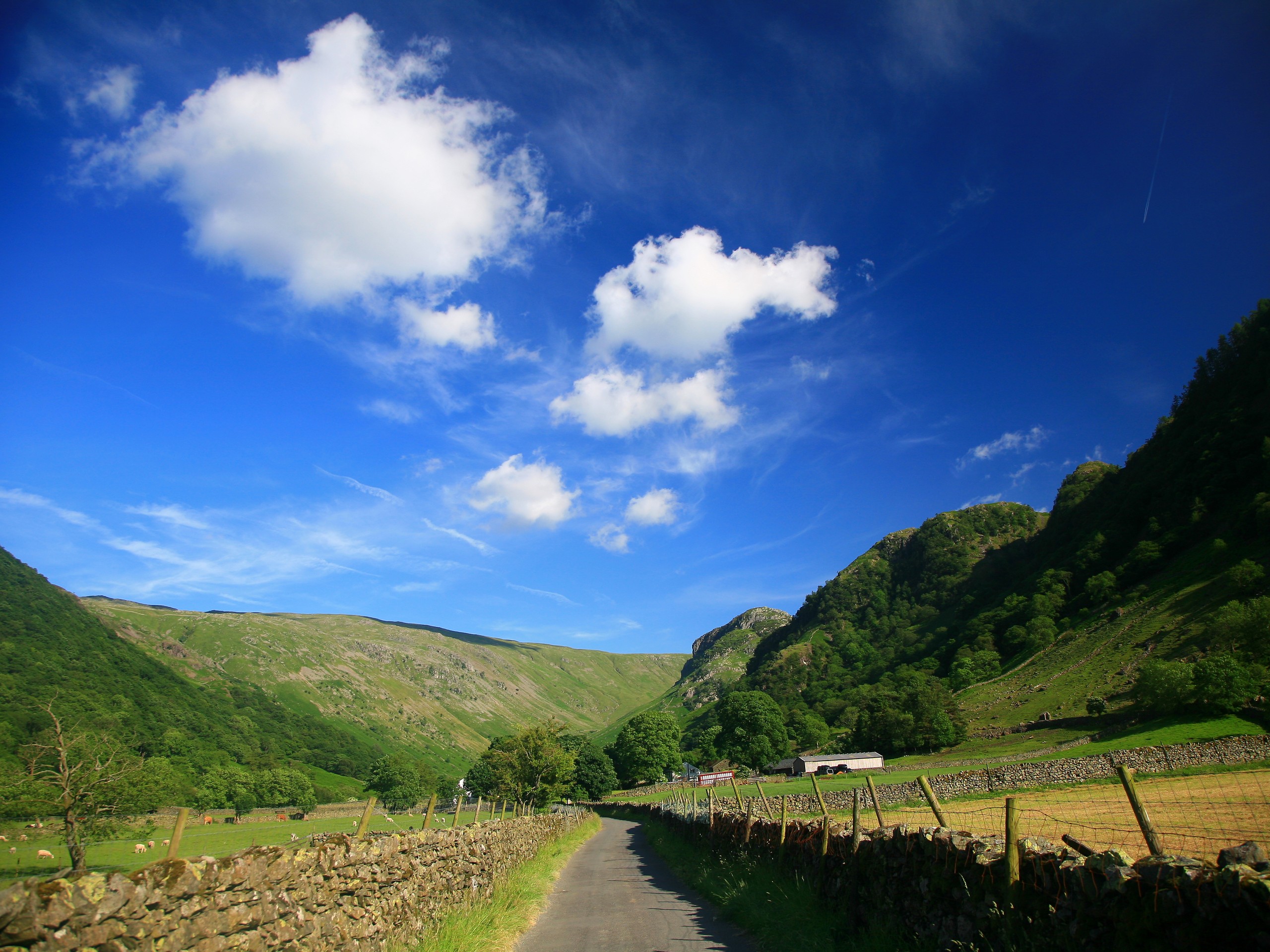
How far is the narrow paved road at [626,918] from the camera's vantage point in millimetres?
10797

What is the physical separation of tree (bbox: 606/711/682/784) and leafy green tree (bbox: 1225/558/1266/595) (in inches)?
3348

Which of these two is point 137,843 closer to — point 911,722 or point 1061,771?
point 1061,771

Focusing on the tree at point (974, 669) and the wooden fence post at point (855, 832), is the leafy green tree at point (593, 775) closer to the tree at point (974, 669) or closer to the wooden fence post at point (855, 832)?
the tree at point (974, 669)

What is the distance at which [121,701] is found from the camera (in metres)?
151

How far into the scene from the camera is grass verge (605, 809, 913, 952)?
9.23 metres

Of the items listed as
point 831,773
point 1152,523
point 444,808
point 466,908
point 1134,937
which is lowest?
point 444,808

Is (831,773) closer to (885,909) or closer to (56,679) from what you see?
(885,909)

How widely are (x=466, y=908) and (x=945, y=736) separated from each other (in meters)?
100

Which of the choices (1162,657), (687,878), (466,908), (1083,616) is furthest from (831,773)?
(466,908)

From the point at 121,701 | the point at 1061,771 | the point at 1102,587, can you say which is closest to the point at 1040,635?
the point at 1102,587

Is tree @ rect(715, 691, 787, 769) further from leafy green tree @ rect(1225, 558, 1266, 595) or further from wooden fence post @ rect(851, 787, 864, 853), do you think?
wooden fence post @ rect(851, 787, 864, 853)

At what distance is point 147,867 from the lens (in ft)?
17.8

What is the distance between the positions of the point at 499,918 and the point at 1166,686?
3104 inches

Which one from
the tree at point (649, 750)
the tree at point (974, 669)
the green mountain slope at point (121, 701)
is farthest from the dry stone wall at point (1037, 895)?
the tree at point (974, 669)
